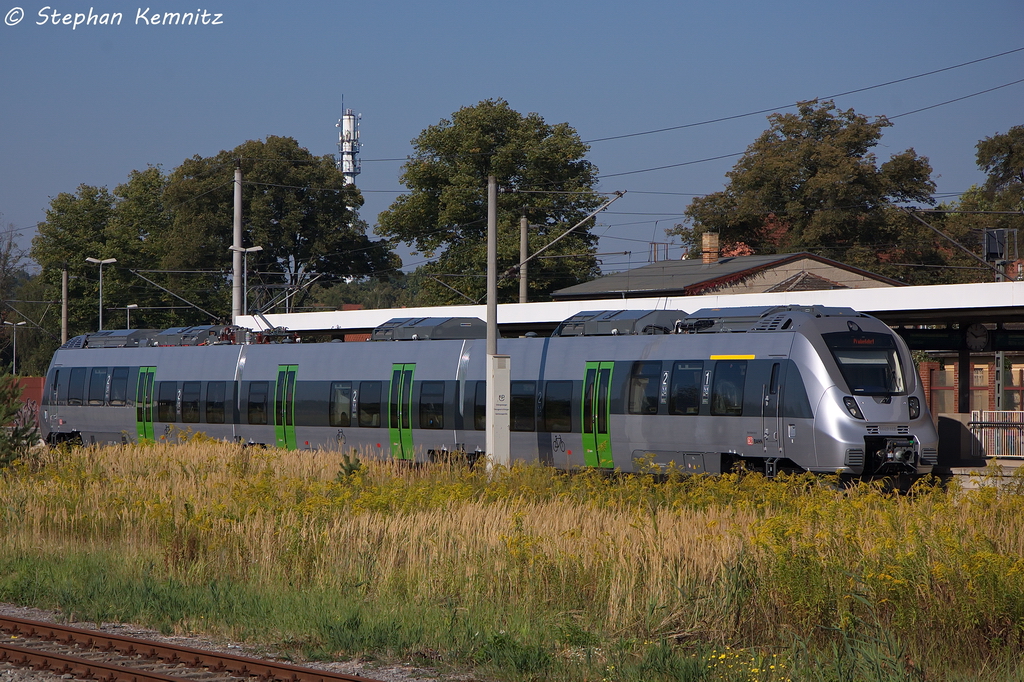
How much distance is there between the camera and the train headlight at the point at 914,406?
18953 mm

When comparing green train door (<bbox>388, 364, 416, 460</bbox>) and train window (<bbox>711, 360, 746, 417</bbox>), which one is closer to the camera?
train window (<bbox>711, 360, 746, 417</bbox>)

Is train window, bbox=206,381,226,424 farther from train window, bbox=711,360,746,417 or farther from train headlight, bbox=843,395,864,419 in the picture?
train headlight, bbox=843,395,864,419

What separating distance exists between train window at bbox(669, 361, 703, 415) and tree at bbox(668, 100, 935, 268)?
132 feet

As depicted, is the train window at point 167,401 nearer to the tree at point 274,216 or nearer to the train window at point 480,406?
the train window at point 480,406

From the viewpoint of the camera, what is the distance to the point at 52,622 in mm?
11281

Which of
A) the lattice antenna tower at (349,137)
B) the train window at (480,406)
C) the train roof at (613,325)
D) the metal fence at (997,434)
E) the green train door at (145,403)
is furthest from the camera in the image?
the lattice antenna tower at (349,137)

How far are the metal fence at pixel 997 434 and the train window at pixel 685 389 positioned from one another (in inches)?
266

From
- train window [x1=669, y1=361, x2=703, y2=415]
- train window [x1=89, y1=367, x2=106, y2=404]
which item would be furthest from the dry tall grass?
train window [x1=89, y1=367, x2=106, y2=404]

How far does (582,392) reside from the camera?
2216 centimetres

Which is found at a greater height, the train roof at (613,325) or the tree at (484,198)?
the tree at (484,198)

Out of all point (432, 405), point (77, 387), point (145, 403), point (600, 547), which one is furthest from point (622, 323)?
point (77, 387)

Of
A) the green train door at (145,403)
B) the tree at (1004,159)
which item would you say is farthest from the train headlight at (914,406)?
the tree at (1004,159)

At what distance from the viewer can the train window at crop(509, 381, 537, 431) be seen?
2305 cm

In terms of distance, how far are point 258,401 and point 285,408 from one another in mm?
1066
